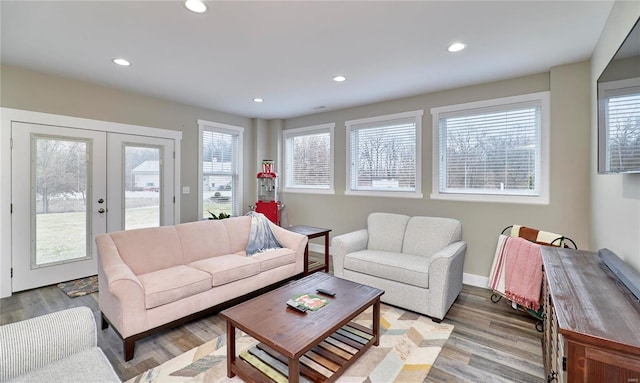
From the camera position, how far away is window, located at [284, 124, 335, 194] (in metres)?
5.19

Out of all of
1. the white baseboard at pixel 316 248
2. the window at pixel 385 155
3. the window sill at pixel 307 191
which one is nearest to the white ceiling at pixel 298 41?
the window at pixel 385 155

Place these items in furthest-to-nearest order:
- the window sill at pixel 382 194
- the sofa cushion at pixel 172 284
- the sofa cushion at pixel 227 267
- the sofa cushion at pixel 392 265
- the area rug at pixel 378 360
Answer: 1. the window sill at pixel 382 194
2. the sofa cushion at pixel 392 265
3. the sofa cushion at pixel 227 267
4. the sofa cushion at pixel 172 284
5. the area rug at pixel 378 360

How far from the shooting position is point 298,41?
8.46 ft

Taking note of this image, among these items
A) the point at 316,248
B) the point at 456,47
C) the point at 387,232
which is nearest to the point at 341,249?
the point at 387,232

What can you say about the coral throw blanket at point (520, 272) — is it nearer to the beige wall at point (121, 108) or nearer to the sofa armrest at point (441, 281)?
the sofa armrest at point (441, 281)

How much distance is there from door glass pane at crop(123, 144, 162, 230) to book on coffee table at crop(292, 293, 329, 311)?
129 inches

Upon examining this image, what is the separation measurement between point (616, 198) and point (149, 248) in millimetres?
3796

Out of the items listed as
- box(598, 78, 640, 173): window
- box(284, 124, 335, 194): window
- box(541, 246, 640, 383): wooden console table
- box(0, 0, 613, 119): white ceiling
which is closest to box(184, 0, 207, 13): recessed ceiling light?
box(0, 0, 613, 119): white ceiling

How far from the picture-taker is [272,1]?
2002 mm

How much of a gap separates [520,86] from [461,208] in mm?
1573

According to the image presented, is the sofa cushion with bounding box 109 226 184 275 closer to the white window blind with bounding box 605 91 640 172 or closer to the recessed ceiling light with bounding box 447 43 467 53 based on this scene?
the recessed ceiling light with bounding box 447 43 467 53

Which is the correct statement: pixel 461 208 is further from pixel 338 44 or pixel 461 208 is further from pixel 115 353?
pixel 115 353

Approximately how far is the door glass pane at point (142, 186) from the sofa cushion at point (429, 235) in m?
3.71

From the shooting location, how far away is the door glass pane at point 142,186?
4203 millimetres
